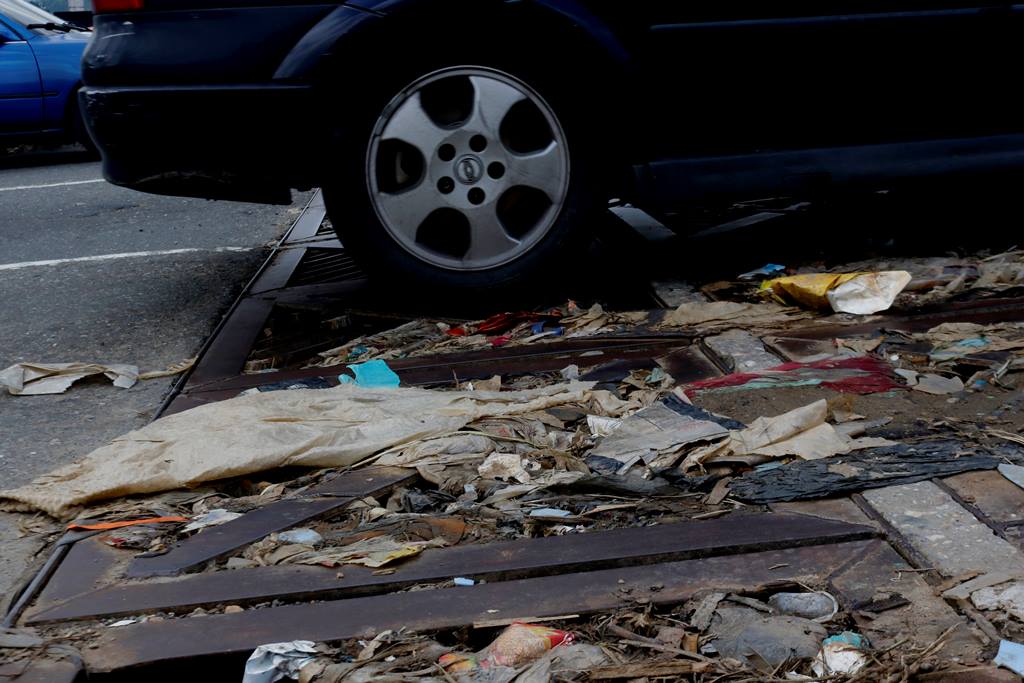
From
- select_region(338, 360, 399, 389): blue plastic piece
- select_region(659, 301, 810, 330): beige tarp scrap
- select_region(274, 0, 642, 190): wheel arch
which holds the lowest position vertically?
select_region(659, 301, 810, 330): beige tarp scrap

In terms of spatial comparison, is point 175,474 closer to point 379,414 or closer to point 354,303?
point 379,414

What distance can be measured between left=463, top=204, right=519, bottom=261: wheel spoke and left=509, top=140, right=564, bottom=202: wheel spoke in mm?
140

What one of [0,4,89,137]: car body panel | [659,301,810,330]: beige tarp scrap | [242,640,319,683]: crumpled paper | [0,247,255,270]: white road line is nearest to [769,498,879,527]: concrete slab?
[242,640,319,683]: crumpled paper

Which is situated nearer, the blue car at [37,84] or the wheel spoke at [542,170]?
the wheel spoke at [542,170]

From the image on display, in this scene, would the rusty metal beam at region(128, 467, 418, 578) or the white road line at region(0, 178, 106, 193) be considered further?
the white road line at region(0, 178, 106, 193)

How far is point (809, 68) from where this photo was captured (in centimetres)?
386

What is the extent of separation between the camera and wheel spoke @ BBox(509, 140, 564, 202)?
3779mm

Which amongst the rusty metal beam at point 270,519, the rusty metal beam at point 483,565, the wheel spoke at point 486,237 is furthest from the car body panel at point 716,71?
the rusty metal beam at point 483,565

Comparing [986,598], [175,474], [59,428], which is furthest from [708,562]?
[59,428]

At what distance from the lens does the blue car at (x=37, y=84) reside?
9461 millimetres

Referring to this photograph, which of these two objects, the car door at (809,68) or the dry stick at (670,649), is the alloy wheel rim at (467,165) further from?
the dry stick at (670,649)

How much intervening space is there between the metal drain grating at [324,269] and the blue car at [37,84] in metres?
5.03

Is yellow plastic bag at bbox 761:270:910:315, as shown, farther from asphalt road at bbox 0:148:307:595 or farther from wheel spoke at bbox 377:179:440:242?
asphalt road at bbox 0:148:307:595

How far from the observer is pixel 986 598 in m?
1.85
